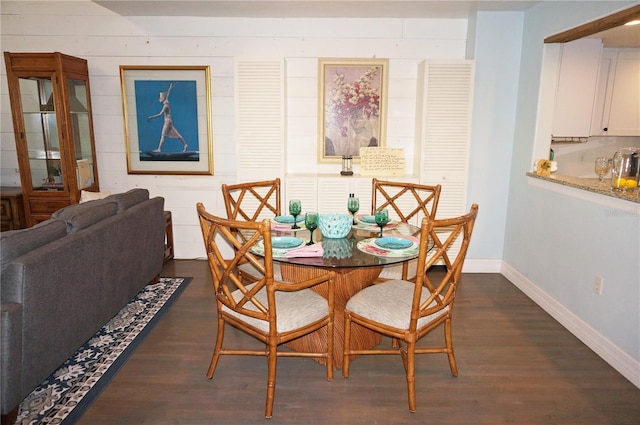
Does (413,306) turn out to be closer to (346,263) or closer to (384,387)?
(346,263)

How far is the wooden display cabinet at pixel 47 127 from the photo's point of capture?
11.8ft

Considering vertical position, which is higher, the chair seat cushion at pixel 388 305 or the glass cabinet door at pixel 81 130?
the glass cabinet door at pixel 81 130

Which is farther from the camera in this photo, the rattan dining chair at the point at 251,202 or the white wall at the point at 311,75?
the white wall at the point at 311,75

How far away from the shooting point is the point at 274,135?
3.80m

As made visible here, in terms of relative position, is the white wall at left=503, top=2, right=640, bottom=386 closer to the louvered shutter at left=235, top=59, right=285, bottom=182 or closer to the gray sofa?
the louvered shutter at left=235, top=59, right=285, bottom=182

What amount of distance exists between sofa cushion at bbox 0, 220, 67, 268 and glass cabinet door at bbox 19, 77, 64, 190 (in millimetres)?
1822

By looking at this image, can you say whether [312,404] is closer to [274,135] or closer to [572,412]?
[572,412]

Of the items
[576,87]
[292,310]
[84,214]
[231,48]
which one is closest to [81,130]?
[231,48]

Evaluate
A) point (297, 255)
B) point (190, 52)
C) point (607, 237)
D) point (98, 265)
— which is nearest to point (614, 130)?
point (607, 237)

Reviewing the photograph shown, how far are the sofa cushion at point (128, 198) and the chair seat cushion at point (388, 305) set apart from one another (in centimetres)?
174

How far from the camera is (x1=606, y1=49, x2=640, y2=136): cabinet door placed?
419 centimetres

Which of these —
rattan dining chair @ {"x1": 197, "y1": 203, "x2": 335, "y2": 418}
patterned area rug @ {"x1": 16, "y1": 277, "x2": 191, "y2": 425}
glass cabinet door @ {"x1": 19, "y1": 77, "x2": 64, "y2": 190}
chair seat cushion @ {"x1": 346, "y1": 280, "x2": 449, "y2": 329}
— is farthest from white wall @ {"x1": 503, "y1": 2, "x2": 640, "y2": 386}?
glass cabinet door @ {"x1": 19, "y1": 77, "x2": 64, "y2": 190}

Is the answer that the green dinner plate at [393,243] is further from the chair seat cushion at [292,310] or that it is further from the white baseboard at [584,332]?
the white baseboard at [584,332]

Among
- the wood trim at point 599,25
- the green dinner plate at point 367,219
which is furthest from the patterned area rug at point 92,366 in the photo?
the wood trim at point 599,25
